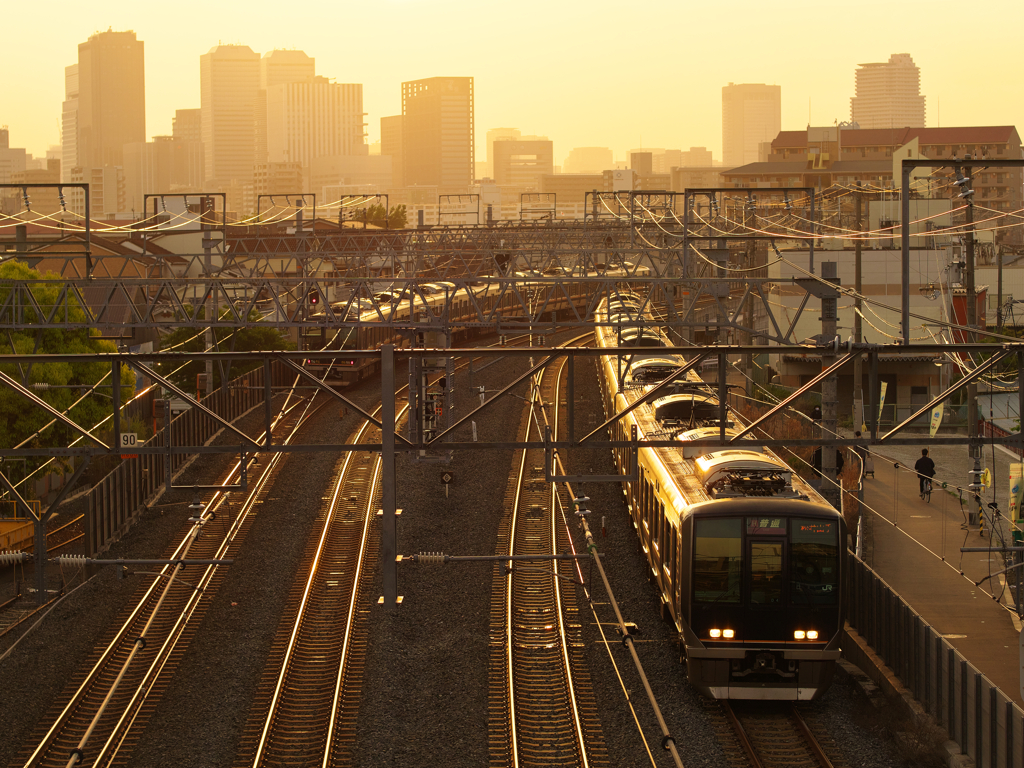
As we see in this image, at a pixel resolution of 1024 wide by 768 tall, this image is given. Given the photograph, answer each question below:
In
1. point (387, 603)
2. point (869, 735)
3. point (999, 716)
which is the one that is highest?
point (387, 603)

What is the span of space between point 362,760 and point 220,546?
7.57m

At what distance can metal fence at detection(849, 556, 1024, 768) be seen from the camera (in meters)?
9.39

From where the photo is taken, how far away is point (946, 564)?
53.5 feet

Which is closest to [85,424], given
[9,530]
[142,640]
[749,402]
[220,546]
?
[9,530]

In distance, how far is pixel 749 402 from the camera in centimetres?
2297

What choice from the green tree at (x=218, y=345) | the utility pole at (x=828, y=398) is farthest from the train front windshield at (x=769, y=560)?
the green tree at (x=218, y=345)

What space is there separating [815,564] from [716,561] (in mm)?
946

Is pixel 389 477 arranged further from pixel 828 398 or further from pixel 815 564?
pixel 828 398

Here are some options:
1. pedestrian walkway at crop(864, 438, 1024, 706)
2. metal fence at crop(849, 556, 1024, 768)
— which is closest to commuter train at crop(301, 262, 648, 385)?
pedestrian walkway at crop(864, 438, 1024, 706)

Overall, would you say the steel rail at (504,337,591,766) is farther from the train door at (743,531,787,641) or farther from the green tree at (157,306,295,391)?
the green tree at (157,306,295,391)

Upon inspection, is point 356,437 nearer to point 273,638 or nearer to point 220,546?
point 220,546

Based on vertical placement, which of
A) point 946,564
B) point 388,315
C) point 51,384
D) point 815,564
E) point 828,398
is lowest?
point 946,564

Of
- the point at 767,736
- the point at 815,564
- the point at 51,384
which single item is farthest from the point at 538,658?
the point at 51,384

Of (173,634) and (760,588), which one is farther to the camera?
(173,634)
